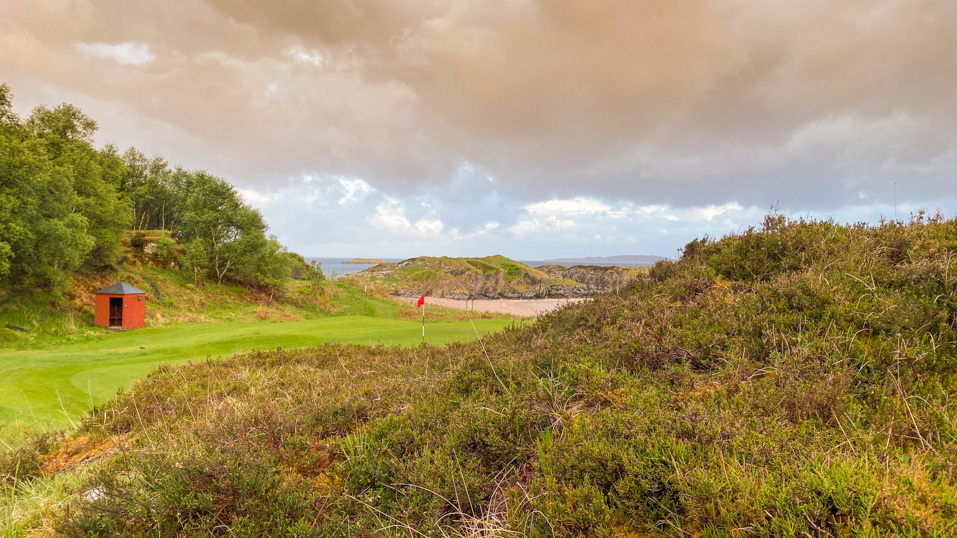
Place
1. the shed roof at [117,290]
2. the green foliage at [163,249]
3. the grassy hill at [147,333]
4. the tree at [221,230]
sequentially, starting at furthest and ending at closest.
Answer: the tree at [221,230]
the green foliage at [163,249]
the shed roof at [117,290]
the grassy hill at [147,333]

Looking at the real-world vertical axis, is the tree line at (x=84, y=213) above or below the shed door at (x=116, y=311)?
above

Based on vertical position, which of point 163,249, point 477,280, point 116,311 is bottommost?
point 116,311

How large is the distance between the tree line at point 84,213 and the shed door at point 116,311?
2.23 m

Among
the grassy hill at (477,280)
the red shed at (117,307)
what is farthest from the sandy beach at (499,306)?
the red shed at (117,307)

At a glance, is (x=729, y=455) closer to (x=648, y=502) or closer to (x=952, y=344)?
(x=648, y=502)

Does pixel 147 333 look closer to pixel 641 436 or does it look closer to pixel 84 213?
pixel 84 213

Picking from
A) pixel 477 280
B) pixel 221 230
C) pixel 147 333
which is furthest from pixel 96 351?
pixel 477 280

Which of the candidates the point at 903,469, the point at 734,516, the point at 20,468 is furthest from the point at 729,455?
the point at 20,468

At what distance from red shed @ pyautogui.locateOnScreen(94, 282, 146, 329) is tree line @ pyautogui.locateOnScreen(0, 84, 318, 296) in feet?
6.08

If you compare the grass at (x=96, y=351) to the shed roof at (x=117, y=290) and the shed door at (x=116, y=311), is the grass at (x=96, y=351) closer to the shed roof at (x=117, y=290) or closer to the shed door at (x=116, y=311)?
the shed door at (x=116, y=311)

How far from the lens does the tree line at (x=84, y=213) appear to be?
61.9 feet

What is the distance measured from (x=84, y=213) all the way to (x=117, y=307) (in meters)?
7.84

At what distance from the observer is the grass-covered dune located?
7.66 ft

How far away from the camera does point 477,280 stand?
214 feet
